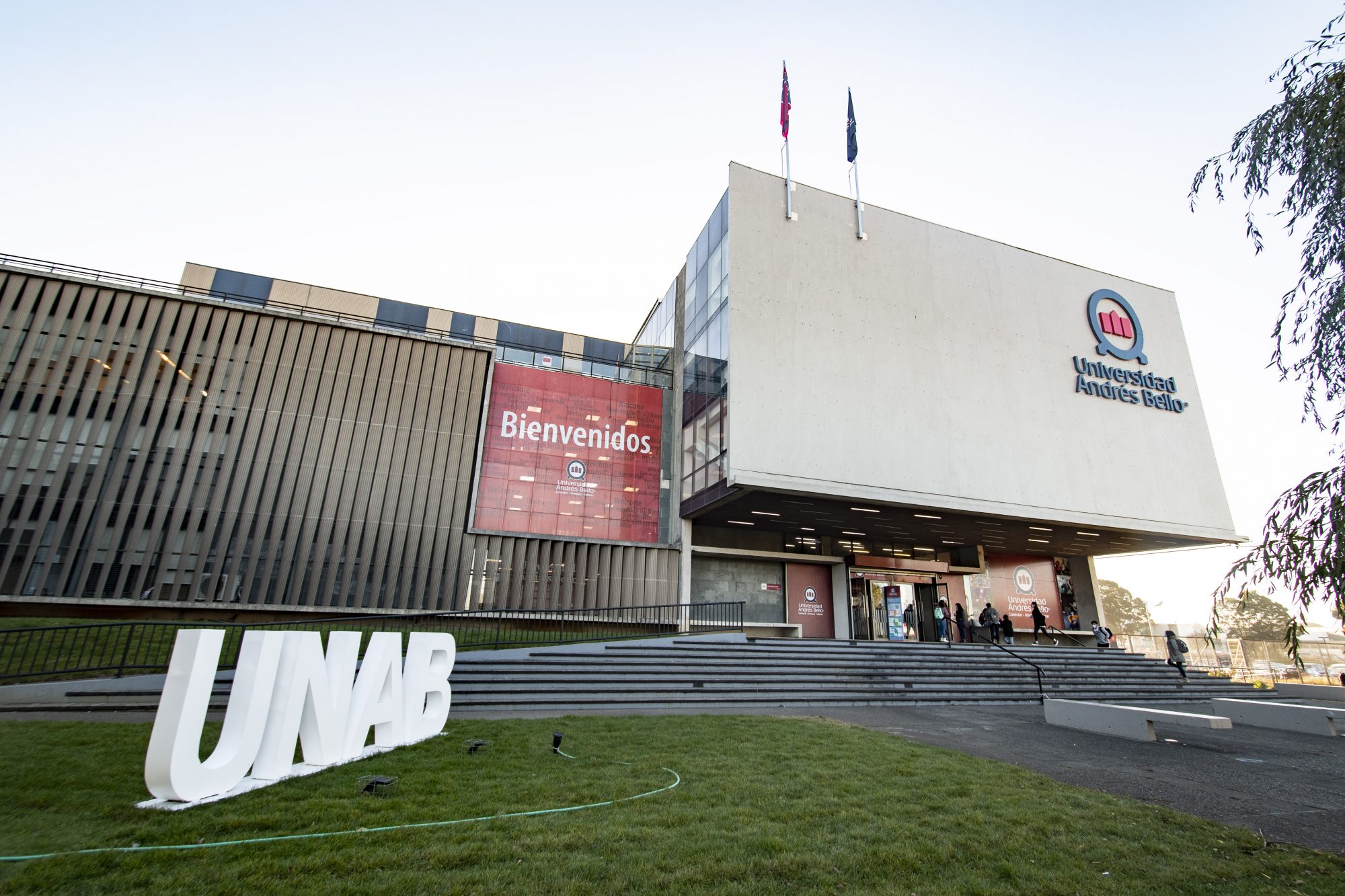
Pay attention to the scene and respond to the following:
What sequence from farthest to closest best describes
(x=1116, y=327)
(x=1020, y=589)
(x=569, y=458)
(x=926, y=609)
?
(x=1020, y=589), (x=926, y=609), (x=1116, y=327), (x=569, y=458)

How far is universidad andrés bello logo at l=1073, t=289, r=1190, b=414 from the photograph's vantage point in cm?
2534

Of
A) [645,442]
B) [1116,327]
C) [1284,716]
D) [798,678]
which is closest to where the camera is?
[1284,716]

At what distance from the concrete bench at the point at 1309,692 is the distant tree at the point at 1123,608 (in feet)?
327

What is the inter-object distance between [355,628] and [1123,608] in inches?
5072

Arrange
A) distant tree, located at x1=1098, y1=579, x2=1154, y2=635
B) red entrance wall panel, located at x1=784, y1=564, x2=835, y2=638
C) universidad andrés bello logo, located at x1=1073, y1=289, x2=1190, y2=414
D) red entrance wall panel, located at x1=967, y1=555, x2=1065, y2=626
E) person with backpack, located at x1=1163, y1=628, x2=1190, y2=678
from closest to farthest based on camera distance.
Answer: person with backpack, located at x1=1163, y1=628, x2=1190, y2=678, red entrance wall panel, located at x1=784, y1=564, x2=835, y2=638, universidad andrés bello logo, located at x1=1073, y1=289, x2=1190, y2=414, red entrance wall panel, located at x1=967, y1=555, x2=1065, y2=626, distant tree, located at x1=1098, y1=579, x2=1154, y2=635

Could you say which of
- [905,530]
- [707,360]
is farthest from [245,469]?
[905,530]

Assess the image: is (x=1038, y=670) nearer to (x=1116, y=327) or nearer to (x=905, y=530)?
(x=905, y=530)

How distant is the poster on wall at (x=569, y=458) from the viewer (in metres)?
21.6

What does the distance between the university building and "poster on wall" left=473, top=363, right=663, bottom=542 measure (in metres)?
0.10

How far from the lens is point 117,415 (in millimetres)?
18781

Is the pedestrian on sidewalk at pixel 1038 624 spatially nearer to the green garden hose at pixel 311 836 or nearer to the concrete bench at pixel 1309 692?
the concrete bench at pixel 1309 692

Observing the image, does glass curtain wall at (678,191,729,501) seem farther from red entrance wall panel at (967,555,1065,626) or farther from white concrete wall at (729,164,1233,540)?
red entrance wall panel at (967,555,1065,626)

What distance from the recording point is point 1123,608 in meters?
108

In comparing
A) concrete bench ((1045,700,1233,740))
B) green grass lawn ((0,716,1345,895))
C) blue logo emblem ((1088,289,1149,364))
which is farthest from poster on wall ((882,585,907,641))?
green grass lawn ((0,716,1345,895))
